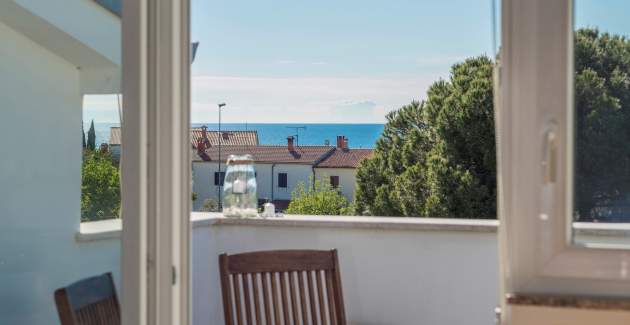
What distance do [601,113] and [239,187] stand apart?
2069 mm

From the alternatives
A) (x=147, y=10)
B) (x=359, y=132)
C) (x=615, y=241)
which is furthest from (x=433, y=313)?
(x=359, y=132)

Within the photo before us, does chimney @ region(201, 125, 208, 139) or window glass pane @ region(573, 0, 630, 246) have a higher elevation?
Result: chimney @ region(201, 125, 208, 139)

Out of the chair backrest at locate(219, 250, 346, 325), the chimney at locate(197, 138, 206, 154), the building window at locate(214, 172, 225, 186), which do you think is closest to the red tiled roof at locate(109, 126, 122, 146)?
the chair backrest at locate(219, 250, 346, 325)

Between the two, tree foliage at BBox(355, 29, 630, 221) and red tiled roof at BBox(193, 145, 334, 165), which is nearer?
tree foliage at BBox(355, 29, 630, 221)

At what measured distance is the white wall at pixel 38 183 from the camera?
1.60m

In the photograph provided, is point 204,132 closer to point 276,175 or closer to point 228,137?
point 228,137

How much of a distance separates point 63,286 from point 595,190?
114cm

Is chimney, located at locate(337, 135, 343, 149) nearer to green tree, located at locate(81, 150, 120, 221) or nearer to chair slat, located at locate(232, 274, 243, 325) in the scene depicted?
chair slat, located at locate(232, 274, 243, 325)

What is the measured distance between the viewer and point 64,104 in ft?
5.26

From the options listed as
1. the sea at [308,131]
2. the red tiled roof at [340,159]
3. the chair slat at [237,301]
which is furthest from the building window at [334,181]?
the chair slat at [237,301]

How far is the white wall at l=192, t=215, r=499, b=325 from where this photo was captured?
2906mm

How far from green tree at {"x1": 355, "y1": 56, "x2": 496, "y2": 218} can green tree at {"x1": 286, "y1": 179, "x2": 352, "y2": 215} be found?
238 centimetres

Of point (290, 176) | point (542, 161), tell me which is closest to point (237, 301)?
point (542, 161)

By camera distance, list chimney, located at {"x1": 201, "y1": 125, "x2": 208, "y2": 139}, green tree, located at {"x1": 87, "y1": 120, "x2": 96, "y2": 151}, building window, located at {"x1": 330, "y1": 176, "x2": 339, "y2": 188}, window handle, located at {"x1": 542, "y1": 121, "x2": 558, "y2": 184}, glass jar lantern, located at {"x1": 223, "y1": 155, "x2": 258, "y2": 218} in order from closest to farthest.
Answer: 1. window handle, located at {"x1": 542, "y1": 121, "x2": 558, "y2": 184}
2. green tree, located at {"x1": 87, "y1": 120, "x2": 96, "y2": 151}
3. glass jar lantern, located at {"x1": 223, "y1": 155, "x2": 258, "y2": 218}
4. building window, located at {"x1": 330, "y1": 176, "x2": 339, "y2": 188}
5. chimney, located at {"x1": 201, "y1": 125, "x2": 208, "y2": 139}
